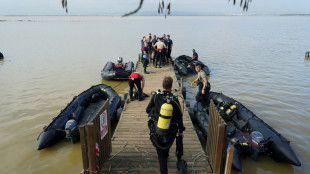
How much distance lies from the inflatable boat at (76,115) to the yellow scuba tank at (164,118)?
2948 millimetres

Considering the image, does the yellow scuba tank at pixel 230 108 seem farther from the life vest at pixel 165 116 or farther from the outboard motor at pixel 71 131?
the outboard motor at pixel 71 131

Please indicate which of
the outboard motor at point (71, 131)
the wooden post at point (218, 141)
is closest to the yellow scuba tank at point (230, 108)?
the wooden post at point (218, 141)

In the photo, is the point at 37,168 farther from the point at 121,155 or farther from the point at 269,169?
the point at 269,169

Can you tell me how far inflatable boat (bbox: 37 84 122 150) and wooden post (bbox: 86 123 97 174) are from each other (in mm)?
2281

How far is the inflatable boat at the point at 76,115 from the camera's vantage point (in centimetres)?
657

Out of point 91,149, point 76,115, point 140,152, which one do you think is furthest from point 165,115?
point 76,115

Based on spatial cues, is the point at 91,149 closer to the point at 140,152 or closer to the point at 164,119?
the point at 164,119

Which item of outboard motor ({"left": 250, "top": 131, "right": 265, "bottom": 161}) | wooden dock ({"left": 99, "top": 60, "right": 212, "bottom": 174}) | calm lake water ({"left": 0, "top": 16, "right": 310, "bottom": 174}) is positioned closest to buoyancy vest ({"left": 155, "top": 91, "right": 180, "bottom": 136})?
wooden dock ({"left": 99, "top": 60, "right": 212, "bottom": 174})

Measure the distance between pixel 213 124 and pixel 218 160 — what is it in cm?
69

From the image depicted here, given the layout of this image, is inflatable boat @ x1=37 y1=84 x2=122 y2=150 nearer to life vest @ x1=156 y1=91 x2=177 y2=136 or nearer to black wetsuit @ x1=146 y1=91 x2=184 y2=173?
black wetsuit @ x1=146 y1=91 x2=184 y2=173

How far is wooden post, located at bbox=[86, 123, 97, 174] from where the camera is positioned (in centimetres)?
357

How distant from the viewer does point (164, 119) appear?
348cm

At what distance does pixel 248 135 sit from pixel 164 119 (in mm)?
4329

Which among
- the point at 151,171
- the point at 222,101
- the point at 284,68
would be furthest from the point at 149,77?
the point at 284,68
